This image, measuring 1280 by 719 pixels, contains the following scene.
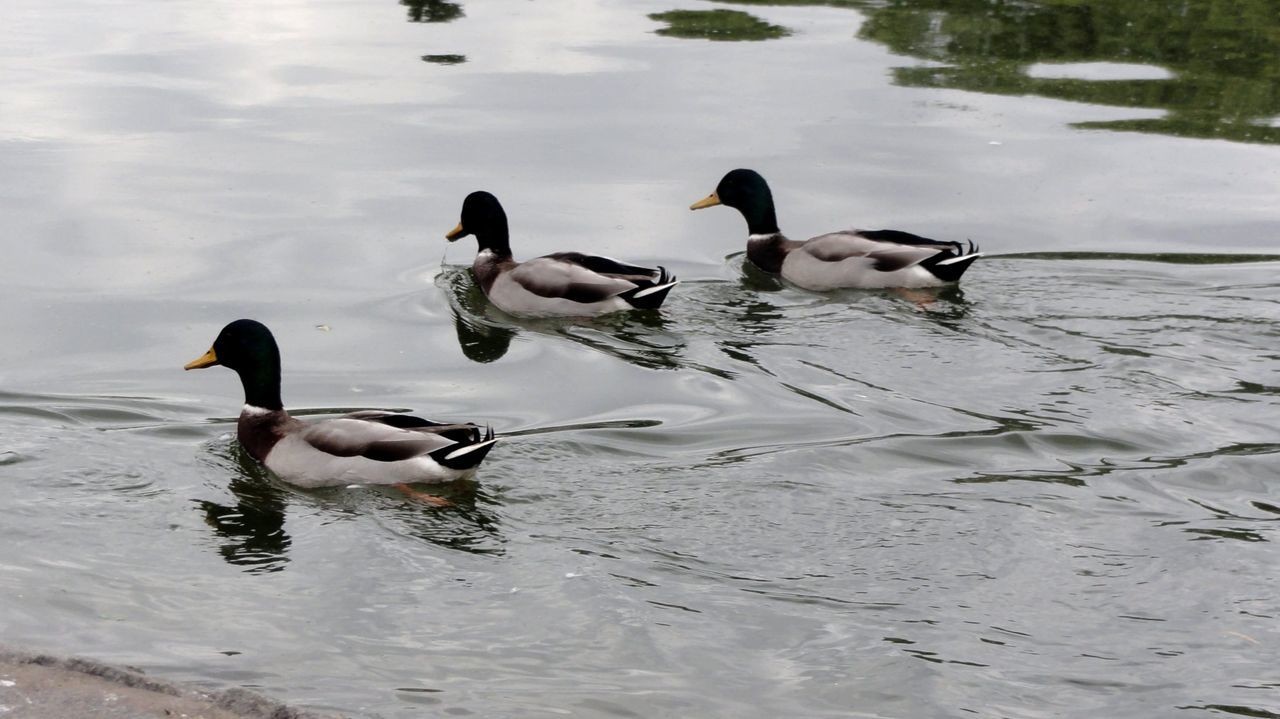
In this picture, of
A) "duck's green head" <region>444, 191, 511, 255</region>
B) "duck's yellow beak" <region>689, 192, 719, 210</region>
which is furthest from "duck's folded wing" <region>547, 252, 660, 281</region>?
"duck's yellow beak" <region>689, 192, 719, 210</region>

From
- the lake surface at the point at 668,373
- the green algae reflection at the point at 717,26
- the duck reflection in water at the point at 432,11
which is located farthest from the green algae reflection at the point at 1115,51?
the duck reflection in water at the point at 432,11

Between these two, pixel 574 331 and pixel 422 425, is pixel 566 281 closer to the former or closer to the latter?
pixel 574 331

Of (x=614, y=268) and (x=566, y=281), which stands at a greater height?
(x=614, y=268)

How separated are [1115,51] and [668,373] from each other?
9.41 m

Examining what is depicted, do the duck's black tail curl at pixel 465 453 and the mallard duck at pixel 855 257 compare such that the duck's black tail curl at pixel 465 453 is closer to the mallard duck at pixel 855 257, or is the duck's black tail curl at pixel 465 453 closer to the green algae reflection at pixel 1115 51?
the mallard duck at pixel 855 257

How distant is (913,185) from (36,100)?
305 inches

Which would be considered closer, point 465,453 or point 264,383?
point 465,453

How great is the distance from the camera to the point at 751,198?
11.4 metres

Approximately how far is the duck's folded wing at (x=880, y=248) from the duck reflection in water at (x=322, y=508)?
12.6 feet

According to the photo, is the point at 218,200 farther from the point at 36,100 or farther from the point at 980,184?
the point at 980,184

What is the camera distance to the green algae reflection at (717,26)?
55.9 feet

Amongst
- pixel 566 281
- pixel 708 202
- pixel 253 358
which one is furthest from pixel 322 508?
pixel 708 202

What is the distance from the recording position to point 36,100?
14.2 m

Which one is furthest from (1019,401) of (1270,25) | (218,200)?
(1270,25)
